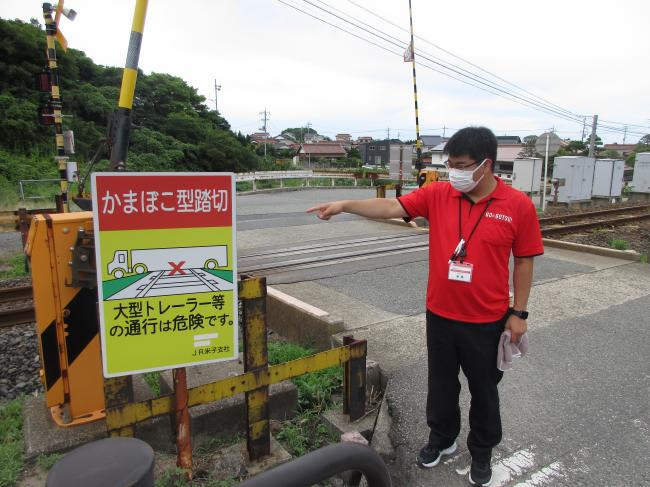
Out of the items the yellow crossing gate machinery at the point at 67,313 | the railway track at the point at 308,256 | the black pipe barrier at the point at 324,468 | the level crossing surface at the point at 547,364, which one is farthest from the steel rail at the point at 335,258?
the black pipe barrier at the point at 324,468

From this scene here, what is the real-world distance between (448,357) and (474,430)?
1.41 feet

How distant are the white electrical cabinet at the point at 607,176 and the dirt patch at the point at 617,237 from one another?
594 centimetres

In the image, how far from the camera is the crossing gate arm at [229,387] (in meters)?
2.17

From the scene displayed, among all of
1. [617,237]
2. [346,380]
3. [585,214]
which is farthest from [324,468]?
[585,214]

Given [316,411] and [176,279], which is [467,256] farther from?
[316,411]

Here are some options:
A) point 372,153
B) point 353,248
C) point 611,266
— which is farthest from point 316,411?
point 372,153

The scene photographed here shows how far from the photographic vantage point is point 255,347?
2547 millimetres

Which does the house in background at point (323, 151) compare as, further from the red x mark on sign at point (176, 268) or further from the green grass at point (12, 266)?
the red x mark on sign at point (176, 268)

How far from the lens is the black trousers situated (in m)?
2.48

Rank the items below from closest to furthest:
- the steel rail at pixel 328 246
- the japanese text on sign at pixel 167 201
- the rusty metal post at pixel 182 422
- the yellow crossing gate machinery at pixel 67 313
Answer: the japanese text on sign at pixel 167 201 → the rusty metal post at pixel 182 422 → the yellow crossing gate machinery at pixel 67 313 → the steel rail at pixel 328 246

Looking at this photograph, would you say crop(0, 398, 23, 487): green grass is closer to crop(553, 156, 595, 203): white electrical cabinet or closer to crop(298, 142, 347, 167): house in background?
crop(553, 156, 595, 203): white electrical cabinet

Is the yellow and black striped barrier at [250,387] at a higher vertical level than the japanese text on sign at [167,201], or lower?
lower

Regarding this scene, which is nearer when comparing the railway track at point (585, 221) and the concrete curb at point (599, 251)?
the concrete curb at point (599, 251)

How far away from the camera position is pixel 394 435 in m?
3.07
